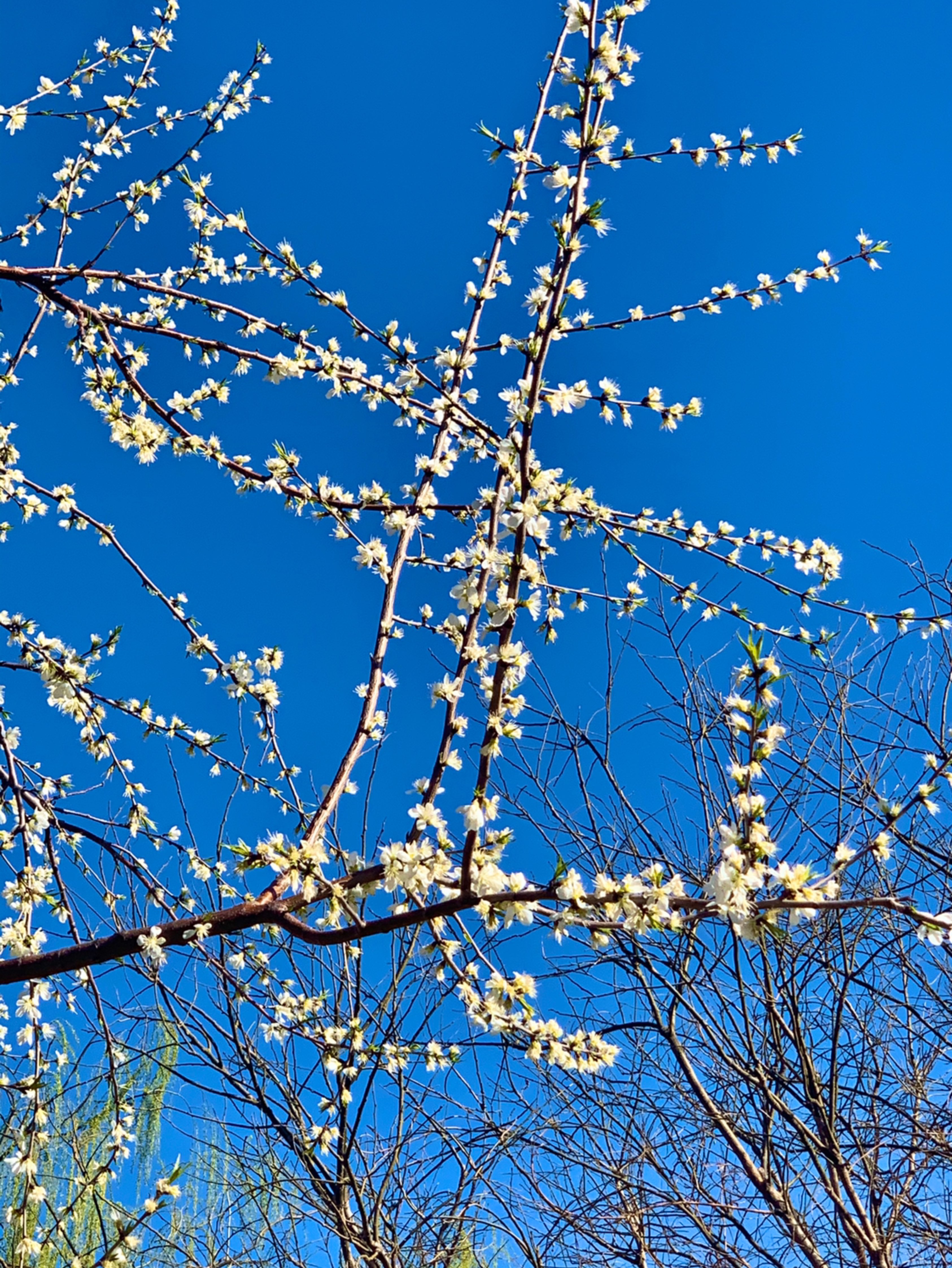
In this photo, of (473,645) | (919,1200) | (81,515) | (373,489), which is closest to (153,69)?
(81,515)

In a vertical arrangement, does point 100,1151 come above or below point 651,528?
below

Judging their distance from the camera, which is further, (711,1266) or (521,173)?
(711,1266)

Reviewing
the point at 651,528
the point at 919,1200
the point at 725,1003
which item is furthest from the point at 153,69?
the point at 919,1200

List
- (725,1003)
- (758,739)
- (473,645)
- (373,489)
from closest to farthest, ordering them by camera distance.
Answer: (758,739), (473,645), (373,489), (725,1003)

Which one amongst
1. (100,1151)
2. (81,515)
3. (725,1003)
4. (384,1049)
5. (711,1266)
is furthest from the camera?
(100,1151)

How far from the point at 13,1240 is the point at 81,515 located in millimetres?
3138

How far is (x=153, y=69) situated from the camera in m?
4.27

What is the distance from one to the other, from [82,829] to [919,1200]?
3.88 m

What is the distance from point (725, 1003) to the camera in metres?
4.14

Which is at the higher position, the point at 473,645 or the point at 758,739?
the point at 473,645

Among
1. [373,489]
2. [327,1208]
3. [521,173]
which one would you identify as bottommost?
[327,1208]

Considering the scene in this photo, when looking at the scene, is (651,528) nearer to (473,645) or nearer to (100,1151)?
(473,645)

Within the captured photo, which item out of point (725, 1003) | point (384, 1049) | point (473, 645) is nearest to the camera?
point (473, 645)

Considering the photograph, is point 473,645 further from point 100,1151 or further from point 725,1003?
point 100,1151
